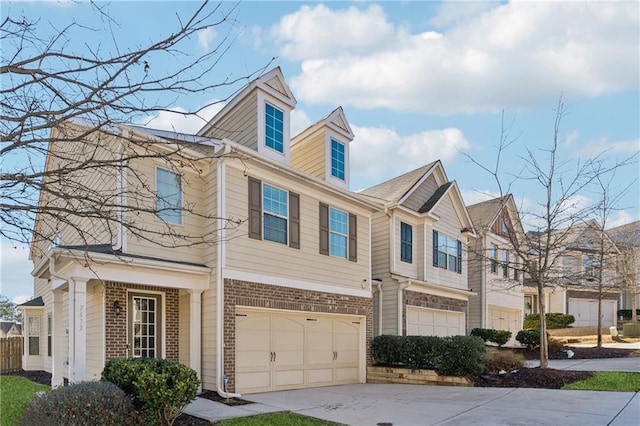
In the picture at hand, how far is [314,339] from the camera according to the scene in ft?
47.5

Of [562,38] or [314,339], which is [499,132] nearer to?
[562,38]

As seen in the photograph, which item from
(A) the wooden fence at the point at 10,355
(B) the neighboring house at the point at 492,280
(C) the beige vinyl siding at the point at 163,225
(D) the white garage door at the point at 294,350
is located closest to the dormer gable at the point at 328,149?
(D) the white garage door at the point at 294,350

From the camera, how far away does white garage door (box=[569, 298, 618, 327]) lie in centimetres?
3491

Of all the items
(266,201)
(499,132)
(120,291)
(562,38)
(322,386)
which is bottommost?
(322,386)

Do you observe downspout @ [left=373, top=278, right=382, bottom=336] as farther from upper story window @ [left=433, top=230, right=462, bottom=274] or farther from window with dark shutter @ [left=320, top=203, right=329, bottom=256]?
window with dark shutter @ [left=320, top=203, right=329, bottom=256]

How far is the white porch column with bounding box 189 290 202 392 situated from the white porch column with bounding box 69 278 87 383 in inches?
94.3

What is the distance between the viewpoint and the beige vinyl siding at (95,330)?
10921 mm

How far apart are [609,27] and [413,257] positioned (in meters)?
10.6

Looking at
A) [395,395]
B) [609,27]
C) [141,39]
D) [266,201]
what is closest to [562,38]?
[609,27]

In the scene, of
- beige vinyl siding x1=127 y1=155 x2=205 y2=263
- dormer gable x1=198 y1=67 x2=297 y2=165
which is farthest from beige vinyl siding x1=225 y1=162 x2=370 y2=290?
dormer gable x1=198 y1=67 x2=297 y2=165

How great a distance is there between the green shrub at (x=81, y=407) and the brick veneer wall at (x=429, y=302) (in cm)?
1170

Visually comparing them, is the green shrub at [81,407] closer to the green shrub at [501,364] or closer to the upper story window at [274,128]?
the upper story window at [274,128]

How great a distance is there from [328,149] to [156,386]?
9.70 meters

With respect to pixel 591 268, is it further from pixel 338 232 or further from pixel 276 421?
pixel 276 421
